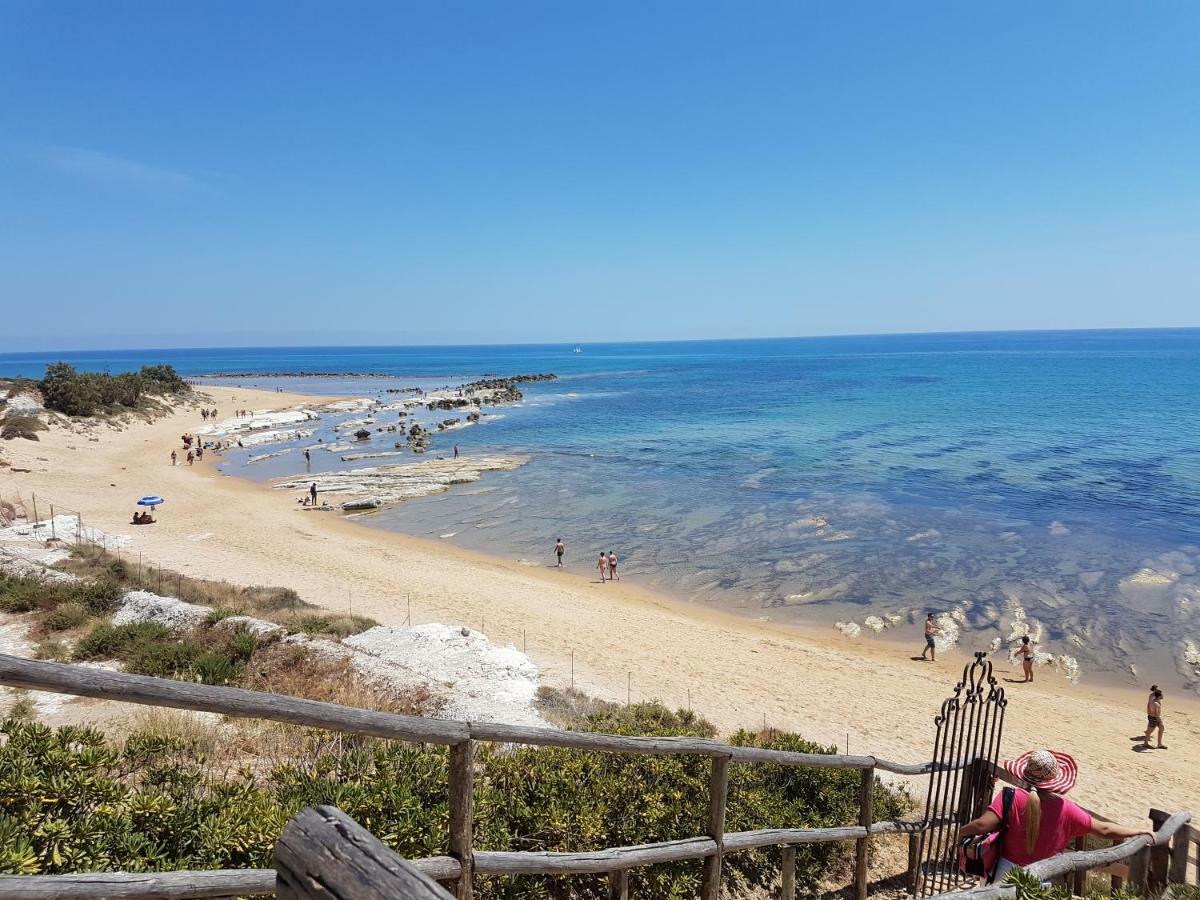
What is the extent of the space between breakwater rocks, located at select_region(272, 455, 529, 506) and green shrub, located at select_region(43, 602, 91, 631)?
2171cm

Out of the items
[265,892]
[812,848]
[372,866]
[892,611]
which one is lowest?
[892,611]

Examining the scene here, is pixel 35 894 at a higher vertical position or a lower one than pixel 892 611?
higher

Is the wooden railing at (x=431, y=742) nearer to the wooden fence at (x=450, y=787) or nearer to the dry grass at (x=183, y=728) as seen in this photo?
the wooden fence at (x=450, y=787)

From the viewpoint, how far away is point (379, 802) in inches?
155

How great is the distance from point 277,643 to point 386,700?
8.19 feet

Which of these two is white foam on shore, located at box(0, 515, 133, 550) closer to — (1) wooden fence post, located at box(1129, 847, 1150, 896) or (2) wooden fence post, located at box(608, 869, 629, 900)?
(2) wooden fence post, located at box(608, 869, 629, 900)

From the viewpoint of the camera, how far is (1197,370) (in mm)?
108375

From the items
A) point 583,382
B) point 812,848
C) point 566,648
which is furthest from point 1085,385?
point 812,848

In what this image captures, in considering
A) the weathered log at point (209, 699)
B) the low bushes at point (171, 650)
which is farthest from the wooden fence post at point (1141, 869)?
the low bushes at point (171, 650)

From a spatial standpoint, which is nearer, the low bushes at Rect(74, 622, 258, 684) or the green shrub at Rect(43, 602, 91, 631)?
the low bushes at Rect(74, 622, 258, 684)

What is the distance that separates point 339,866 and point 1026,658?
60.7 feet

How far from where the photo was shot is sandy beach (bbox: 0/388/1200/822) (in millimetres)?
12703

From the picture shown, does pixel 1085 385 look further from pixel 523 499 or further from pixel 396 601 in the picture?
pixel 396 601

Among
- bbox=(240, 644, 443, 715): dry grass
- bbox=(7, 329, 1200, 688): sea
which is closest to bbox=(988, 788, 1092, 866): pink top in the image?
bbox=(240, 644, 443, 715): dry grass
